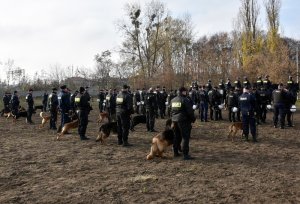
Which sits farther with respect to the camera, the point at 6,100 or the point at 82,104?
the point at 6,100

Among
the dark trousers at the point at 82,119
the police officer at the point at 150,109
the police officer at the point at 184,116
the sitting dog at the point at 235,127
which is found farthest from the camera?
the police officer at the point at 150,109

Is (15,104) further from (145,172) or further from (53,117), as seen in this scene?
(145,172)

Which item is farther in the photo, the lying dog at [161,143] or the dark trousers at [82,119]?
the dark trousers at [82,119]

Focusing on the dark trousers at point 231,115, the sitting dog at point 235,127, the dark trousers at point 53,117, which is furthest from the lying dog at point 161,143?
the dark trousers at point 53,117

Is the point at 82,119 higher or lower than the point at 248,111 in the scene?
lower

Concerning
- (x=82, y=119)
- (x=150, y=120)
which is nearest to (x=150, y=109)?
(x=150, y=120)

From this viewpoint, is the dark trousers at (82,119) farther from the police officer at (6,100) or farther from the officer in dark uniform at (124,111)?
the police officer at (6,100)

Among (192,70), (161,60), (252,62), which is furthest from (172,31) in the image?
(252,62)

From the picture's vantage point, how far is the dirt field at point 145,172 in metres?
7.29

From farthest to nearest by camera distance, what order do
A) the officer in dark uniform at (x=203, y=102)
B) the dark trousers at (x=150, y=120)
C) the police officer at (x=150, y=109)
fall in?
1. the officer in dark uniform at (x=203, y=102)
2. the dark trousers at (x=150, y=120)
3. the police officer at (x=150, y=109)

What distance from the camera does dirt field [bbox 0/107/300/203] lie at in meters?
7.29

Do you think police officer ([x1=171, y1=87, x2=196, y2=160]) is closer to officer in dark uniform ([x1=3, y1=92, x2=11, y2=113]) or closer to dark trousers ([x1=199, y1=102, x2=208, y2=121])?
dark trousers ([x1=199, y1=102, x2=208, y2=121])

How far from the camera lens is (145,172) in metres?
9.18

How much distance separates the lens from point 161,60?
154 ft
